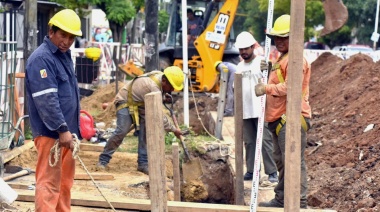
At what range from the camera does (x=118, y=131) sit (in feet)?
33.7

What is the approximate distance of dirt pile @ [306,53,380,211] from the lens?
8.68 metres

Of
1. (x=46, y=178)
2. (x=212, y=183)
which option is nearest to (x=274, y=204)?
(x=46, y=178)

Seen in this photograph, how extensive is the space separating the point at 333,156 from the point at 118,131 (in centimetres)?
311

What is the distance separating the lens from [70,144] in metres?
6.26

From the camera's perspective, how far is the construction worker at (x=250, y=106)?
9289 mm

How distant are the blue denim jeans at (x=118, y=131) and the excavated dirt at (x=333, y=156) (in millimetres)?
204

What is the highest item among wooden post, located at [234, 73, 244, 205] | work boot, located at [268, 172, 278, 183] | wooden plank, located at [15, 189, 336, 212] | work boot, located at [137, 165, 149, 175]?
wooden post, located at [234, 73, 244, 205]

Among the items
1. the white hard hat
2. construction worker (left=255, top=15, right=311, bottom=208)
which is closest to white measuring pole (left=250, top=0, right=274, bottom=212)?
construction worker (left=255, top=15, right=311, bottom=208)

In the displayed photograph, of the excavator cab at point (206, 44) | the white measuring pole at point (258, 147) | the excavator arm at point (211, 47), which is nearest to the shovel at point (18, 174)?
the white measuring pole at point (258, 147)

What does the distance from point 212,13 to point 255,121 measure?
31.8 feet

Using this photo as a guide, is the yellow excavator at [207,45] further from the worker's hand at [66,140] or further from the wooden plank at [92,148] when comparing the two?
the worker's hand at [66,140]

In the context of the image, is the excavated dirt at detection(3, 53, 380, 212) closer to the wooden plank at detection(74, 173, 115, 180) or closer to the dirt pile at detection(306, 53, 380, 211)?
the dirt pile at detection(306, 53, 380, 211)

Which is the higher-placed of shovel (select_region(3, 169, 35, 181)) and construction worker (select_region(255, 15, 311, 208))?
construction worker (select_region(255, 15, 311, 208))

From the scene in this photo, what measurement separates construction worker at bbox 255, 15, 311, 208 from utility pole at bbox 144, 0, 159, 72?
6071mm
